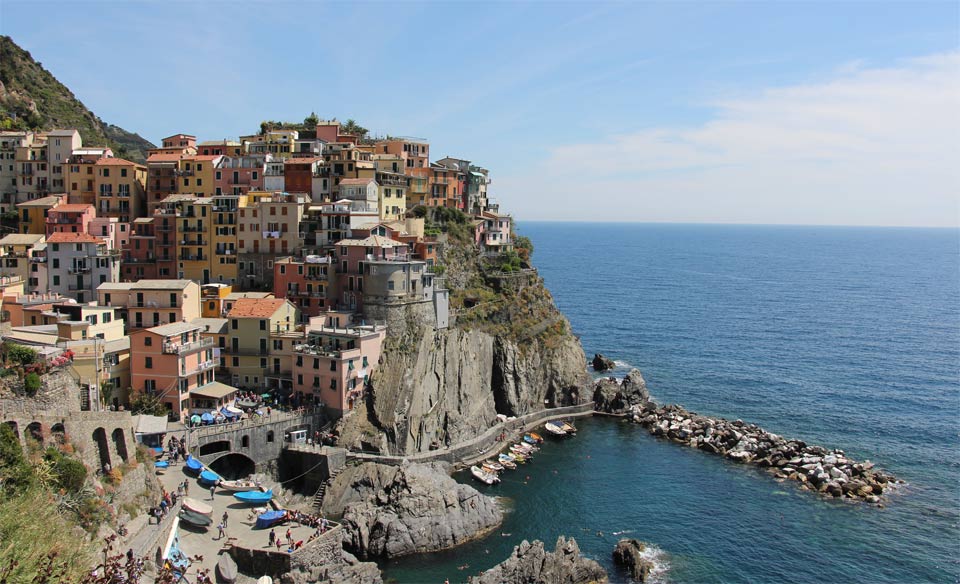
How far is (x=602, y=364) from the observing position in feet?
319

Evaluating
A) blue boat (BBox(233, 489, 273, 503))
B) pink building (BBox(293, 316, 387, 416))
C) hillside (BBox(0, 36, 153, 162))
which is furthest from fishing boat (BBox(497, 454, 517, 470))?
hillside (BBox(0, 36, 153, 162))

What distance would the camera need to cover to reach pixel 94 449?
4203cm

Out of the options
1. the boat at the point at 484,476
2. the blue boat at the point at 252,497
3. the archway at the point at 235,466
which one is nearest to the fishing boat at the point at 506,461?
the boat at the point at 484,476

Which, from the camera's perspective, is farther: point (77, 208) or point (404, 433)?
point (77, 208)

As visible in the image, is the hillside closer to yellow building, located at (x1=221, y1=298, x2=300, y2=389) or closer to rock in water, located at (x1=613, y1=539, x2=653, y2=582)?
yellow building, located at (x1=221, y1=298, x2=300, y2=389)

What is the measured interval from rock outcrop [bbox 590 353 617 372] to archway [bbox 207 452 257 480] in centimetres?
5297

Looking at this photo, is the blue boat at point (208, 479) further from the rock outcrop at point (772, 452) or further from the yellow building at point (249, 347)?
the rock outcrop at point (772, 452)

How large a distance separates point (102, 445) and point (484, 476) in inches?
1182

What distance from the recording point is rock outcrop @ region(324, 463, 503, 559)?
165ft

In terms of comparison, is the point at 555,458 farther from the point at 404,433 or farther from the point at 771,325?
the point at 771,325

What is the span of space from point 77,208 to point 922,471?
280 feet

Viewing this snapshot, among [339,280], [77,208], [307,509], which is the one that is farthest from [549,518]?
[77,208]

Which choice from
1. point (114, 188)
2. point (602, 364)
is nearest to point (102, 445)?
point (114, 188)

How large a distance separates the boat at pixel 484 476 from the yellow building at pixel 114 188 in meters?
49.4
